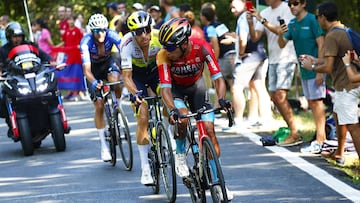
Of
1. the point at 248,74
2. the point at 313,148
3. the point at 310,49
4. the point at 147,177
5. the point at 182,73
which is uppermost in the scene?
the point at 182,73

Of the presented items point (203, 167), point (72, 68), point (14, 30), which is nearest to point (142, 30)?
point (203, 167)

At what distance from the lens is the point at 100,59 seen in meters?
12.2

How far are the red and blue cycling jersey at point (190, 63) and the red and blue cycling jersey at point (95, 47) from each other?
3047mm

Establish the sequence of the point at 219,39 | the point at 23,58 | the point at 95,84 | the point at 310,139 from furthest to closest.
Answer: the point at 219,39
the point at 23,58
the point at 310,139
the point at 95,84

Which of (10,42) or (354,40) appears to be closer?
(354,40)

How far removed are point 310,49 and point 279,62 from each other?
113cm

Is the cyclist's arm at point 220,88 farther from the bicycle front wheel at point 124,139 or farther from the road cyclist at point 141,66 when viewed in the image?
the bicycle front wheel at point 124,139

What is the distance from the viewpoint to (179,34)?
8391 mm

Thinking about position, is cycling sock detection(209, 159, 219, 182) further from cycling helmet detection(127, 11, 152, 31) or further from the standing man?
the standing man

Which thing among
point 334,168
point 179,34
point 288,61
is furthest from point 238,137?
point 179,34

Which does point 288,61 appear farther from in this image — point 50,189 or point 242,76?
point 50,189

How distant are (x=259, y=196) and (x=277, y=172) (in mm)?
1321

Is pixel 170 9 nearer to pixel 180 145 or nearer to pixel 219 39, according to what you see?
pixel 219 39

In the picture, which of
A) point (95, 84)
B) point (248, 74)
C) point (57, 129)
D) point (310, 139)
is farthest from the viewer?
point (248, 74)
